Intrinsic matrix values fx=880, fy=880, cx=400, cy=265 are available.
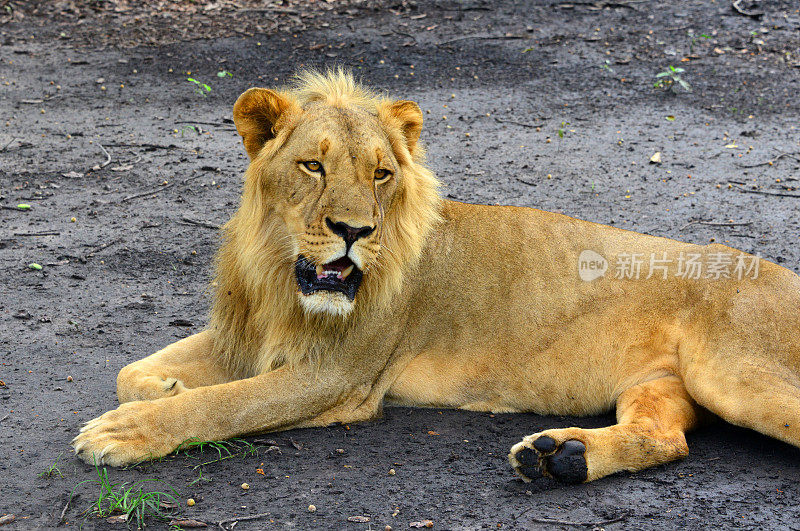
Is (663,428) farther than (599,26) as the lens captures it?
No

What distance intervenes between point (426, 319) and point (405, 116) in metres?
0.91

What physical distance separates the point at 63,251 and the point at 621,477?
12.2ft

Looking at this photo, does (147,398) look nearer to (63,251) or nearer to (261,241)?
(261,241)

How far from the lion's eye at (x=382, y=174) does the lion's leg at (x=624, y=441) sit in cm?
115

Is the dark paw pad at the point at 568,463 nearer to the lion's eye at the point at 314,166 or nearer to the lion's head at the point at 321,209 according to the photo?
the lion's head at the point at 321,209

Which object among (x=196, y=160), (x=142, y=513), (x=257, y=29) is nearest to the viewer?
(x=142, y=513)

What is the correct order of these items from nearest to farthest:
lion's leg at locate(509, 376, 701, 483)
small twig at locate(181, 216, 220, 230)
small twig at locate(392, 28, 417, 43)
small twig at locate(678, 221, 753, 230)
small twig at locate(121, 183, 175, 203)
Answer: lion's leg at locate(509, 376, 701, 483) < small twig at locate(181, 216, 220, 230) < small twig at locate(678, 221, 753, 230) < small twig at locate(121, 183, 175, 203) < small twig at locate(392, 28, 417, 43)

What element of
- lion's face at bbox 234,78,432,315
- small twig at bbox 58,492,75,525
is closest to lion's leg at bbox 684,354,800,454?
lion's face at bbox 234,78,432,315

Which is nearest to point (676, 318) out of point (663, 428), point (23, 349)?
point (663, 428)

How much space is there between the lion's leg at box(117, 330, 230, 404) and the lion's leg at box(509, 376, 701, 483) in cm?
143

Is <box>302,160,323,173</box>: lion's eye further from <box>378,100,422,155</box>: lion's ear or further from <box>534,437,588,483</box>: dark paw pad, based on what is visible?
<box>534,437,588,483</box>: dark paw pad

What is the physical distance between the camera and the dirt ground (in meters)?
3.26

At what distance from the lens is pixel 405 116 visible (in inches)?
146

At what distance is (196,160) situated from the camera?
7.07 metres
